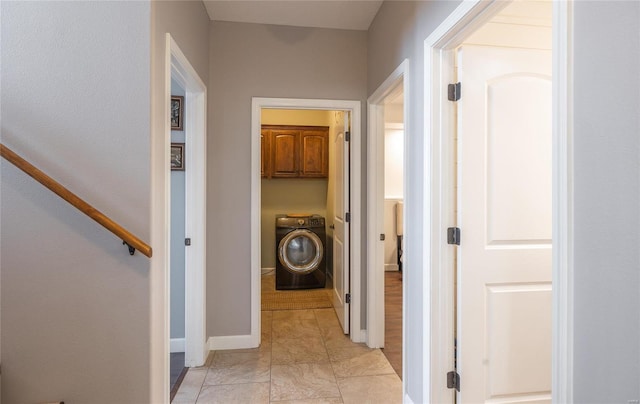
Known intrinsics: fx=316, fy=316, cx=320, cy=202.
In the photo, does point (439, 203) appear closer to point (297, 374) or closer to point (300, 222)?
point (297, 374)

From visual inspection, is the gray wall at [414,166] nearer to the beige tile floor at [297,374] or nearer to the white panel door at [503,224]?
the white panel door at [503,224]

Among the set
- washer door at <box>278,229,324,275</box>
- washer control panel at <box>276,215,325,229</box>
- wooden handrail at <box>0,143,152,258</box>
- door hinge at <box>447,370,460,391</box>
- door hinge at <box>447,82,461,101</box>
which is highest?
door hinge at <box>447,82,461,101</box>

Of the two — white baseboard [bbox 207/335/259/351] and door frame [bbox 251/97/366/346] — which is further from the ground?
door frame [bbox 251/97/366/346]

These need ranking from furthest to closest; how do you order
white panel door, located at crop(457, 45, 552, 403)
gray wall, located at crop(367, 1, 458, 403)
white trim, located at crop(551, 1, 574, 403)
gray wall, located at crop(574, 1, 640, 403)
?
gray wall, located at crop(367, 1, 458, 403) → white panel door, located at crop(457, 45, 552, 403) → white trim, located at crop(551, 1, 574, 403) → gray wall, located at crop(574, 1, 640, 403)

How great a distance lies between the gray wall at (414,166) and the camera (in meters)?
1.70

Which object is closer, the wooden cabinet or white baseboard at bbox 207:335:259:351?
white baseboard at bbox 207:335:259:351

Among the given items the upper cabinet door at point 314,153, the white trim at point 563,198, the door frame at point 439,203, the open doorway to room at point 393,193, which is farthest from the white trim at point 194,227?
the open doorway to room at point 393,193

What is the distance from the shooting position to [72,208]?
4.60 ft

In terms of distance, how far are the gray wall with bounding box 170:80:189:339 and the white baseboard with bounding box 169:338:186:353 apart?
4cm

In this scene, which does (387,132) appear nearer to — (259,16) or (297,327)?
(259,16)

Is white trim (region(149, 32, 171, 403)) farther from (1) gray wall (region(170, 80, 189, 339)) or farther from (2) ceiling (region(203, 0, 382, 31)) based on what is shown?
(2) ceiling (region(203, 0, 382, 31))

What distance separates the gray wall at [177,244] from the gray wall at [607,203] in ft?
7.84

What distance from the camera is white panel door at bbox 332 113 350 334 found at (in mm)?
2799

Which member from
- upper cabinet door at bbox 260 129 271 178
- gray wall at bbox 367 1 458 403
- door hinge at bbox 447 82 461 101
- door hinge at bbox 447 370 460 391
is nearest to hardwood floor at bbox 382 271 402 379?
gray wall at bbox 367 1 458 403
